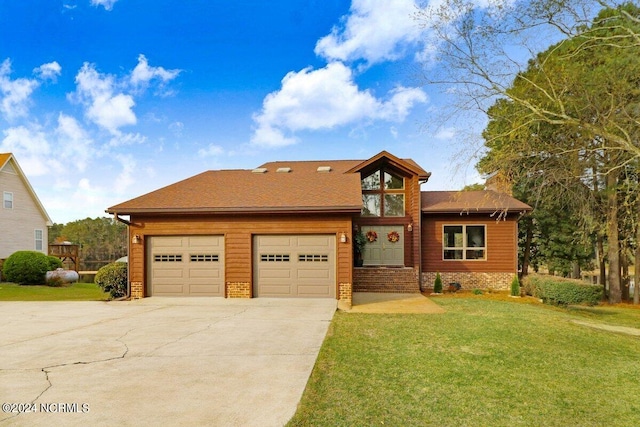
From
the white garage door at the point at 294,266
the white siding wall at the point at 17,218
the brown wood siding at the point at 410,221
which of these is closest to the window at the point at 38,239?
the white siding wall at the point at 17,218

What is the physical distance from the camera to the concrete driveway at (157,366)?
3.70 meters

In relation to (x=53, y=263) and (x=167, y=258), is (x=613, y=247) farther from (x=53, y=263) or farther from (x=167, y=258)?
(x=53, y=263)

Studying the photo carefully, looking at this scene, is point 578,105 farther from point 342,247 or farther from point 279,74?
point 279,74

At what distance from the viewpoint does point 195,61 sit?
52.7 ft

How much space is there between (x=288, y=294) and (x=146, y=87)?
12.5 m

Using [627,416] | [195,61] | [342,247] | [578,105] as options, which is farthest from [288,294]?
[195,61]

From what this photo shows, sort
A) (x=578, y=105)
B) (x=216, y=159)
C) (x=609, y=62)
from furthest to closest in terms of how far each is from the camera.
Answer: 1. (x=216, y=159)
2. (x=578, y=105)
3. (x=609, y=62)

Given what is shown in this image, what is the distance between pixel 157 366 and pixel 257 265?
6.50 m

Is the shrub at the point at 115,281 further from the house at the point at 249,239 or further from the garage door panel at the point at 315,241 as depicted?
the garage door panel at the point at 315,241

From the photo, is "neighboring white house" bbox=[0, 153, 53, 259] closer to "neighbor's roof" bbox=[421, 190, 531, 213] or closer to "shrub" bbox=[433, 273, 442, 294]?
"shrub" bbox=[433, 273, 442, 294]

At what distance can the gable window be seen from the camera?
15430 millimetres

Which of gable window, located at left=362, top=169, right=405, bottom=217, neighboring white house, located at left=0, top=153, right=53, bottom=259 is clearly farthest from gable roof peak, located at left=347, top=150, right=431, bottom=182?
neighboring white house, located at left=0, top=153, right=53, bottom=259

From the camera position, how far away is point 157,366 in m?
5.12

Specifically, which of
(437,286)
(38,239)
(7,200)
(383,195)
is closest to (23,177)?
(7,200)
